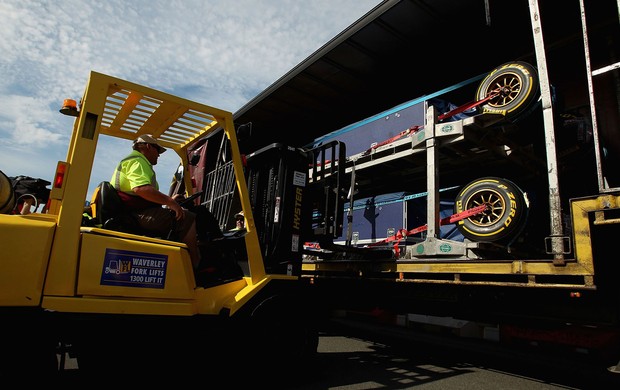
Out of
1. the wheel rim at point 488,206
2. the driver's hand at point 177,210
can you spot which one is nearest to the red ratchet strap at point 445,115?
the wheel rim at point 488,206

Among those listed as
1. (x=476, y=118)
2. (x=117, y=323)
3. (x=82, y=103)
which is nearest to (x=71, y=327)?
(x=117, y=323)

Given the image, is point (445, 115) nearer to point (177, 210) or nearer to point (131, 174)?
point (177, 210)

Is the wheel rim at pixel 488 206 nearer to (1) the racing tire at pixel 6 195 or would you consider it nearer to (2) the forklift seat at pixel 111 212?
(2) the forklift seat at pixel 111 212

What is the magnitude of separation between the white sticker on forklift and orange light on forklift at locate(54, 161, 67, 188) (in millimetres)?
605

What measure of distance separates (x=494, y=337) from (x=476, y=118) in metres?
4.81

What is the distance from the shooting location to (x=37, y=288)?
2783mm

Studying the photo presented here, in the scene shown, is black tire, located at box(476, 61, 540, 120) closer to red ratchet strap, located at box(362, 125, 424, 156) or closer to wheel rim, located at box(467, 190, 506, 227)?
wheel rim, located at box(467, 190, 506, 227)

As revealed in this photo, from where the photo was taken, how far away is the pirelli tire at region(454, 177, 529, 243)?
14.7 ft

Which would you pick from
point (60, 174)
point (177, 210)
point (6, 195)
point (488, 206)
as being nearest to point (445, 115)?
point (488, 206)

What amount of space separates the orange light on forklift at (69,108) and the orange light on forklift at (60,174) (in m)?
0.53

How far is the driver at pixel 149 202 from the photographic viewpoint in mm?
3572

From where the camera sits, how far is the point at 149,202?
3.69 m

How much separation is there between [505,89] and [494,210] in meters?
1.55

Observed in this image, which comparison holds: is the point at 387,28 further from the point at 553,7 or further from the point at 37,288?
the point at 37,288
